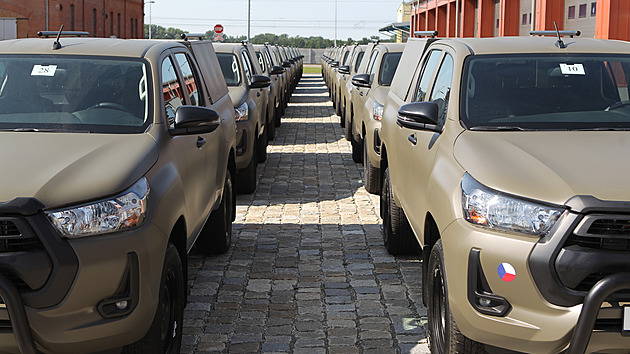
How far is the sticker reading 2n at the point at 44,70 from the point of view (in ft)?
18.2

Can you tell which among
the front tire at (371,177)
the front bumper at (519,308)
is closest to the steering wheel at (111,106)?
Answer: the front bumper at (519,308)

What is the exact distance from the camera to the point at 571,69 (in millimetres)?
5574

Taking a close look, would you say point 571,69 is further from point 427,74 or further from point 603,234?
point 603,234

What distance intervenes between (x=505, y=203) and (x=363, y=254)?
12.8 feet

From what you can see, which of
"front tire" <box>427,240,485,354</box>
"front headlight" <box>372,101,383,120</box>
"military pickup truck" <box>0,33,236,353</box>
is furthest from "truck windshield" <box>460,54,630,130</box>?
"front headlight" <box>372,101,383,120</box>

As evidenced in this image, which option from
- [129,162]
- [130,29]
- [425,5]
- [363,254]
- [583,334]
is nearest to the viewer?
[583,334]

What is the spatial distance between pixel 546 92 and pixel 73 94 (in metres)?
3.00

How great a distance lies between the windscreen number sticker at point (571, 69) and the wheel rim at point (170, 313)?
2816mm

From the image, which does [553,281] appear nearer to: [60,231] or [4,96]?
[60,231]

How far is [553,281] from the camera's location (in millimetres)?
3787

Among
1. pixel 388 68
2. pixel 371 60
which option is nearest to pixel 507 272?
pixel 388 68

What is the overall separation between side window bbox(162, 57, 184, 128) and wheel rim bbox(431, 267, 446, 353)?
6.33 ft

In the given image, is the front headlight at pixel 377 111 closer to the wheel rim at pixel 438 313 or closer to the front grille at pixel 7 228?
the wheel rim at pixel 438 313

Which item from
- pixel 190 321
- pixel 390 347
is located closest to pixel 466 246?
pixel 390 347
